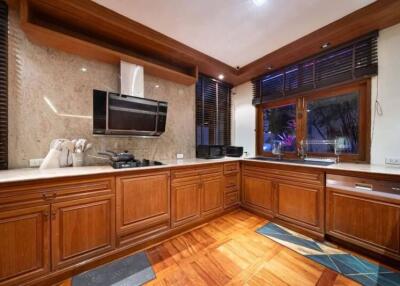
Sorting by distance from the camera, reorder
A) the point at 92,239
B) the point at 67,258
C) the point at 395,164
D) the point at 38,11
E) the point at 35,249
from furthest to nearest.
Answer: the point at 395,164 → the point at 38,11 → the point at 92,239 → the point at 67,258 → the point at 35,249

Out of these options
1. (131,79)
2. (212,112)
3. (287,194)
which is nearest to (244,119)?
(212,112)

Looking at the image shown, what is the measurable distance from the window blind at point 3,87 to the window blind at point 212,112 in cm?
238

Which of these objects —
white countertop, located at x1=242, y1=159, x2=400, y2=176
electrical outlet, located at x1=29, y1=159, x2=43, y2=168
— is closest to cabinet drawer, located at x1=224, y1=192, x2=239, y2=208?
white countertop, located at x1=242, y1=159, x2=400, y2=176

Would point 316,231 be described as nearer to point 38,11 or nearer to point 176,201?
point 176,201

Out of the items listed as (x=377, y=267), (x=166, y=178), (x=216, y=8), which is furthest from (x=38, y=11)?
(x=377, y=267)

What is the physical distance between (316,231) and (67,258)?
99.9 inches

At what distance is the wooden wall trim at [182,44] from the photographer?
1.61 m

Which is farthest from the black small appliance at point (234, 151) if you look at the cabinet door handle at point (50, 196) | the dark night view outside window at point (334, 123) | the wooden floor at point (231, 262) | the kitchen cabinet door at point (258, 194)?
the cabinet door handle at point (50, 196)

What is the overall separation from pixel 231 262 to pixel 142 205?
105cm

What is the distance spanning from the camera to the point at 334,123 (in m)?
2.45

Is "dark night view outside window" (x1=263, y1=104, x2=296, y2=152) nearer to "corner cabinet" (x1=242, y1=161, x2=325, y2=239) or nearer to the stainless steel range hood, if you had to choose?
"corner cabinet" (x1=242, y1=161, x2=325, y2=239)

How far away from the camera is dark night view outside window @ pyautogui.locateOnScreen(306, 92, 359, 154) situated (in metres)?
2.26

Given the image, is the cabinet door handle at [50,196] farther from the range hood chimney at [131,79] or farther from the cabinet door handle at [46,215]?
the range hood chimney at [131,79]

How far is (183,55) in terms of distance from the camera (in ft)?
7.96
